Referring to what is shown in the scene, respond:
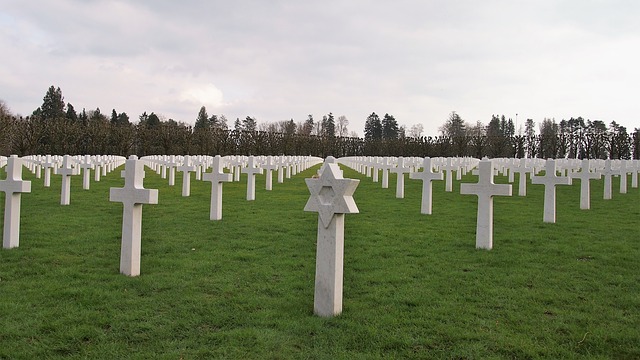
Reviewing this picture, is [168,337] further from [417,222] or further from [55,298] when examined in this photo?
[417,222]

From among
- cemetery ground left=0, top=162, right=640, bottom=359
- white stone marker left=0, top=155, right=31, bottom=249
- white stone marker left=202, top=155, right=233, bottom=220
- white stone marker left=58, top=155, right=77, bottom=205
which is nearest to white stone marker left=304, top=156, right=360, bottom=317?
cemetery ground left=0, top=162, right=640, bottom=359

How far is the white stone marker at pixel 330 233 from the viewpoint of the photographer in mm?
4434

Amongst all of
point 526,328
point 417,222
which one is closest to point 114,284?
point 526,328

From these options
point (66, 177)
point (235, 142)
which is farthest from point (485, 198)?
point (235, 142)

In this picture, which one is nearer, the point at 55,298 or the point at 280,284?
the point at 55,298

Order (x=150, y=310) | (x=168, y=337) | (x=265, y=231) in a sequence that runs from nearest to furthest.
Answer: (x=168, y=337) < (x=150, y=310) < (x=265, y=231)

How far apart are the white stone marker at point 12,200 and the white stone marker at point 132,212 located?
74.6 inches

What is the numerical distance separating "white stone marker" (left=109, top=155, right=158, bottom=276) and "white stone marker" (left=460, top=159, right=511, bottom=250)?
4402mm

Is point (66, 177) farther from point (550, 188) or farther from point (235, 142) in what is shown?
point (235, 142)

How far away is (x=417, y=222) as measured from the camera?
32.2ft

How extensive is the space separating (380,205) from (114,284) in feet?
26.8

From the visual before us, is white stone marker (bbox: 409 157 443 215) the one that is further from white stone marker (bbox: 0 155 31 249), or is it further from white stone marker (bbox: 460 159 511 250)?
white stone marker (bbox: 0 155 31 249)

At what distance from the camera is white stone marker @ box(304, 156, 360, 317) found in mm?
4434

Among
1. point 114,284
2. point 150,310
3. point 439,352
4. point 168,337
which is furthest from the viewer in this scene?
point 114,284
